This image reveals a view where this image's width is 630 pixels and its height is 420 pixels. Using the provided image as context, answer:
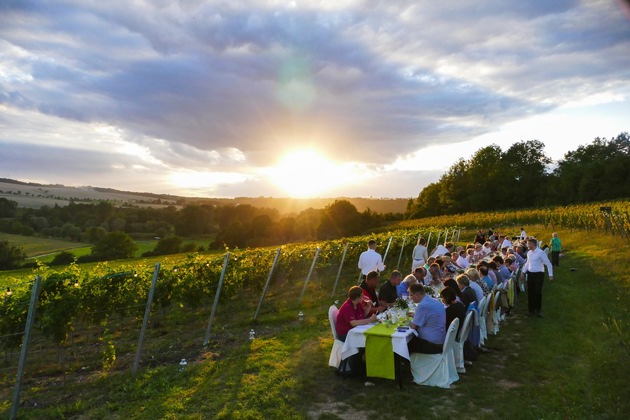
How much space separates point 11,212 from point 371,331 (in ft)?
256

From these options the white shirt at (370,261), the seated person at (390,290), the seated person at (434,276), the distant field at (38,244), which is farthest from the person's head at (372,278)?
the distant field at (38,244)

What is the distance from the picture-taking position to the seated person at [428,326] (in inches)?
239

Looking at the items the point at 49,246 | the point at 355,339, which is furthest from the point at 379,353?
the point at 49,246

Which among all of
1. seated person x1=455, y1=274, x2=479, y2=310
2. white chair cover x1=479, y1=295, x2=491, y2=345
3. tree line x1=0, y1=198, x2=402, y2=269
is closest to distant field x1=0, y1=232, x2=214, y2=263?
tree line x1=0, y1=198, x2=402, y2=269

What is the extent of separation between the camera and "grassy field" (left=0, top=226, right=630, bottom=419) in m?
5.37

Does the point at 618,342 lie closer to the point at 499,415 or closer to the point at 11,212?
the point at 499,415

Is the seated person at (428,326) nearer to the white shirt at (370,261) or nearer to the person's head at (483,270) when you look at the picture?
the person's head at (483,270)

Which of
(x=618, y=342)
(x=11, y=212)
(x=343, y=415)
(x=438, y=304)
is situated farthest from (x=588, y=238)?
(x=11, y=212)

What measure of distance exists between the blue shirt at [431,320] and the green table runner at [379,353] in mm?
471

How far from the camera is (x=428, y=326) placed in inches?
242

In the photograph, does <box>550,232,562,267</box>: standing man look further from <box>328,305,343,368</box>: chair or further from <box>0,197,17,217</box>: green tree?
<box>0,197,17,217</box>: green tree

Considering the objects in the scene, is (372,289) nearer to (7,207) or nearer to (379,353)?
(379,353)

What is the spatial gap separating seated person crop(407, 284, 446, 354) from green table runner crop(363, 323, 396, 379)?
424 millimetres

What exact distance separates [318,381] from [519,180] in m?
76.4
